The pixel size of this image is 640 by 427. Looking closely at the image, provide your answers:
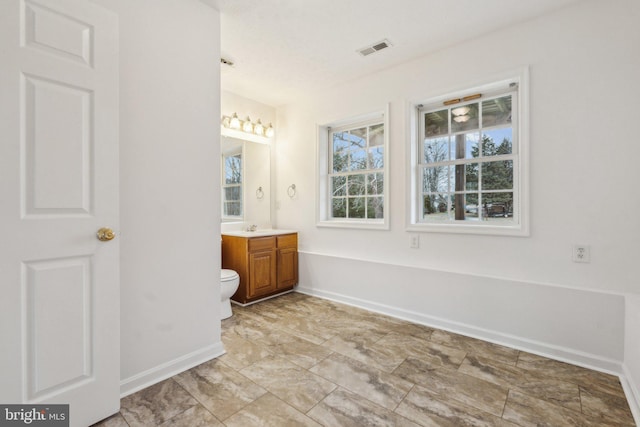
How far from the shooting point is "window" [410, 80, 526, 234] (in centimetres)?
245

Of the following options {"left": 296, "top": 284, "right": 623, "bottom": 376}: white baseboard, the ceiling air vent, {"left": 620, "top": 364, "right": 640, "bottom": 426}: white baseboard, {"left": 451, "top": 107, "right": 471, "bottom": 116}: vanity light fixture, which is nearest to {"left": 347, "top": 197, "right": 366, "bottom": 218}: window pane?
{"left": 296, "top": 284, "right": 623, "bottom": 376}: white baseboard

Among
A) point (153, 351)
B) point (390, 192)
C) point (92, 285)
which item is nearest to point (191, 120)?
point (92, 285)

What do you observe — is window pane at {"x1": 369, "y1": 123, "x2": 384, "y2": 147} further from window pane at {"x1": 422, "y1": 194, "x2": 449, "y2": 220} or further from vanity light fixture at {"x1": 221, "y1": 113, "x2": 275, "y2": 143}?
vanity light fixture at {"x1": 221, "y1": 113, "x2": 275, "y2": 143}

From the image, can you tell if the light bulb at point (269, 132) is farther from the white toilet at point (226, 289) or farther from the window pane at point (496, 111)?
the window pane at point (496, 111)

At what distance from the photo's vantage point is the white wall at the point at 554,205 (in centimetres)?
194

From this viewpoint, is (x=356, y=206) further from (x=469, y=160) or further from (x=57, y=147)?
(x=57, y=147)

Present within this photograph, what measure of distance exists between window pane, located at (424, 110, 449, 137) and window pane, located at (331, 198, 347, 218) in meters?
1.22

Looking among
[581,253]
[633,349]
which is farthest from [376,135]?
[633,349]

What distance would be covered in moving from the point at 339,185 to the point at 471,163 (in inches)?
59.1

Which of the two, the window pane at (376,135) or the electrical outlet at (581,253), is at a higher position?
the window pane at (376,135)

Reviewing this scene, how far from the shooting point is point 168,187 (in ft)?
6.21

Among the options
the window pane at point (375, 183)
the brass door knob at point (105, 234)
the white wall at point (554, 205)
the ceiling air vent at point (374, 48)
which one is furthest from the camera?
the window pane at point (375, 183)

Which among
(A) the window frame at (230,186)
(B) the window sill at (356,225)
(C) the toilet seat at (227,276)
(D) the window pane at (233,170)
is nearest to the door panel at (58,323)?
(C) the toilet seat at (227,276)

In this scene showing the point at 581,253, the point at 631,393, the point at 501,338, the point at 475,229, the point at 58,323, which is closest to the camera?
the point at 58,323
